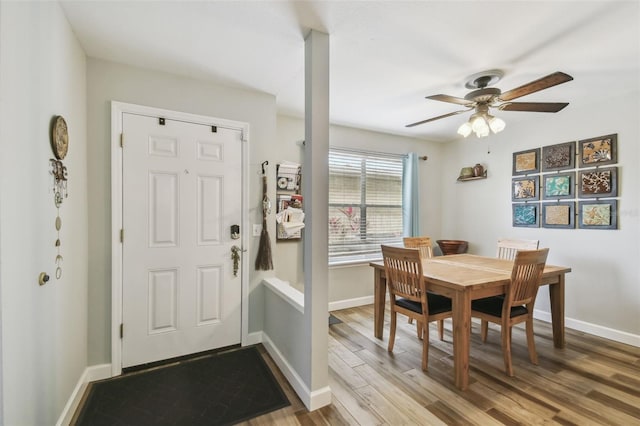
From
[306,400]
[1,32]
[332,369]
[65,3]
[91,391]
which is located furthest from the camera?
[332,369]

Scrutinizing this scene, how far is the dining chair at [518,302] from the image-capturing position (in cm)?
223

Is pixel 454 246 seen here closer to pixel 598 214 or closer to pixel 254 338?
pixel 598 214

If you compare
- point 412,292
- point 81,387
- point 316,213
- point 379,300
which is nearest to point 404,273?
point 412,292

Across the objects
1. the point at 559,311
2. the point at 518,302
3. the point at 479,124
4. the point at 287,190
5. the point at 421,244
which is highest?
the point at 479,124

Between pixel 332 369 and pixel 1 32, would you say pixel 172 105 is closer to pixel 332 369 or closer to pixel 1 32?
pixel 1 32

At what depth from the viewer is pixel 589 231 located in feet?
10.3

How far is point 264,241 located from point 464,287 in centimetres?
175

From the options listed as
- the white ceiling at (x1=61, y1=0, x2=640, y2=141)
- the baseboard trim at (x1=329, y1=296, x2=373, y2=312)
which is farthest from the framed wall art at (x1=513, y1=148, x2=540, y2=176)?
the baseboard trim at (x1=329, y1=296, x2=373, y2=312)

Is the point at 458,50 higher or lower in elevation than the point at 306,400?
higher

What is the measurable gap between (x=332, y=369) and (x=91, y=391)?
1.75 m

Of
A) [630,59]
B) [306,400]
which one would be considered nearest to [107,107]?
[306,400]

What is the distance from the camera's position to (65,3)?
1.63 m

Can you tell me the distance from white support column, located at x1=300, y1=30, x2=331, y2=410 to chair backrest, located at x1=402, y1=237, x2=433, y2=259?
1893 mm

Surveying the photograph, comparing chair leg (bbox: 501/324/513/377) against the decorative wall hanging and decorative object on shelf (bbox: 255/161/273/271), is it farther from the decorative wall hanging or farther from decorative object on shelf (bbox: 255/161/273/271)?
the decorative wall hanging
